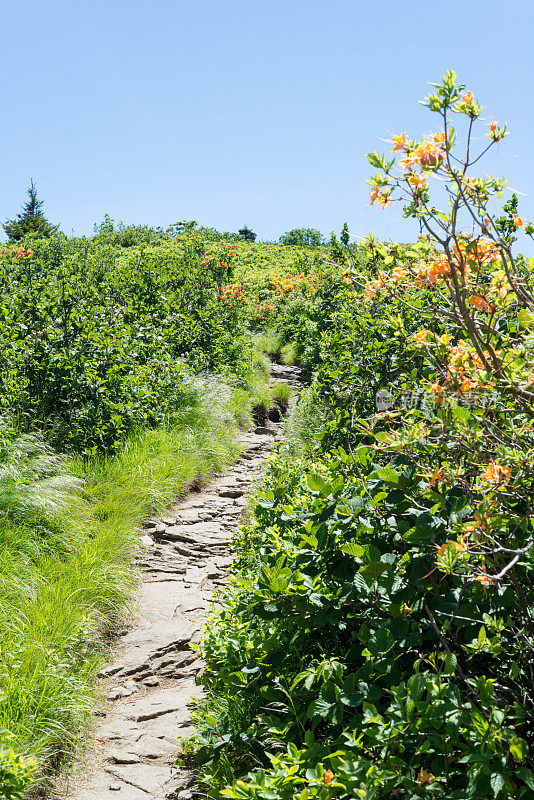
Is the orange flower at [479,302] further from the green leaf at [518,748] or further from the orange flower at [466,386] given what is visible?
the green leaf at [518,748]

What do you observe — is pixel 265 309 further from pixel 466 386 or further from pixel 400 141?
pixel 466 386

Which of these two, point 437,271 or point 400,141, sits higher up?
point 400,141

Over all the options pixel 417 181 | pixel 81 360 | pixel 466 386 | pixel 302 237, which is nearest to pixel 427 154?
pixel 417 181

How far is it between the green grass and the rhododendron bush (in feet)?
2.95

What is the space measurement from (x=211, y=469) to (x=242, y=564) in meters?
3.22

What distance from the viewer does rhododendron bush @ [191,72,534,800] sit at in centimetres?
197

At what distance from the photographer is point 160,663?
4191mm

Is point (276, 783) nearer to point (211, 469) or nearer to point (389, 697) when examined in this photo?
point (389, 697)

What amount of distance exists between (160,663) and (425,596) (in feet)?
8.37

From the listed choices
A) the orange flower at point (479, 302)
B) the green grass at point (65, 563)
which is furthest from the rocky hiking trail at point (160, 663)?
the orange flower at point (479, 302)

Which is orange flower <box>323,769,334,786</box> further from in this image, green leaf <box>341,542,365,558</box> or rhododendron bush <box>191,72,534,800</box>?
green leaf <box>341,542,365,558</box>

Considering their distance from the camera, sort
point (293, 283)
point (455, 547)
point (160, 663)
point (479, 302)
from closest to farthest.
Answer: point (455, 547) → point (479, 302) → point (160, 663) → point (293, 283)

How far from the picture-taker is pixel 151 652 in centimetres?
426

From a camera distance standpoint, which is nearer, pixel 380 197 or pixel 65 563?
pixel 380 197
